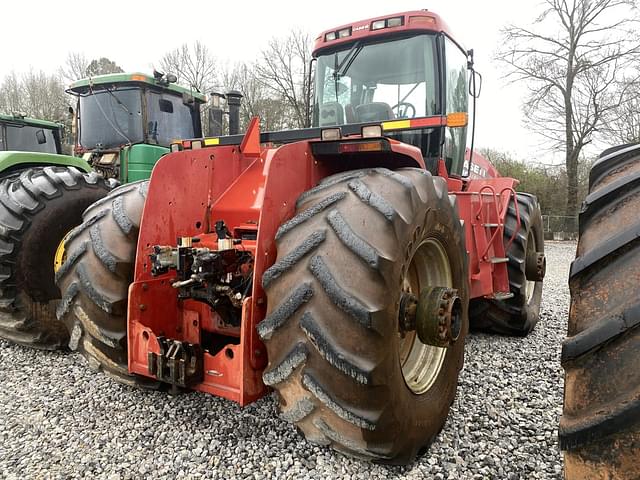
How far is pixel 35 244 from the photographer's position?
396 centimetres

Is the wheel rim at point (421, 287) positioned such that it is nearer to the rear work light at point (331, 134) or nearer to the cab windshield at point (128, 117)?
the rear work light at point (331, 134)

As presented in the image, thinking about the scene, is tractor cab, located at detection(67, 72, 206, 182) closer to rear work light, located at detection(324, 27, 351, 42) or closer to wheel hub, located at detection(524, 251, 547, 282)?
rear work light, located at detection(324, 27, 351, 42)

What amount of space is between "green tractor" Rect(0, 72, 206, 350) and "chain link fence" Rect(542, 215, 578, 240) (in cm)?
1727

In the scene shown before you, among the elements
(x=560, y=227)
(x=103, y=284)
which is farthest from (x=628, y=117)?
(x=103, y=284)

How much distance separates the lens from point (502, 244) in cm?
443

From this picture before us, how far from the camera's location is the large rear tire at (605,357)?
1.10 metres

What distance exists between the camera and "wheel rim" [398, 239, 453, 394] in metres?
2.65

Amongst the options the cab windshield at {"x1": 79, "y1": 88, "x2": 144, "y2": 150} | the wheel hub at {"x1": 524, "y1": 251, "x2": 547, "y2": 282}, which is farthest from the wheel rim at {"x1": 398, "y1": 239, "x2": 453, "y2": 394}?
the cab windshield at {"x1": 79, "y1": 88, "x2": 144, "y2": 150}

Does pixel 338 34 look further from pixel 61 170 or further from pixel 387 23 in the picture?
pixel 61 170

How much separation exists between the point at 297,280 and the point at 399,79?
274 cm

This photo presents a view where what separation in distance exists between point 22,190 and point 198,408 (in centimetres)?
240

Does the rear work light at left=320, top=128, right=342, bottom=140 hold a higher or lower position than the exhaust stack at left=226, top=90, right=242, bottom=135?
lower

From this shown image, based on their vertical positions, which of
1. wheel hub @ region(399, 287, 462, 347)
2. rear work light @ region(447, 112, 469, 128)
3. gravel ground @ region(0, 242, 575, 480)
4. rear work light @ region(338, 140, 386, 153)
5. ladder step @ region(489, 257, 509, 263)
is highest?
rear work light @ region(447, 112, 469, 128)

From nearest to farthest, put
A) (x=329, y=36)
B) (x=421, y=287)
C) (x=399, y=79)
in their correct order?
(x=421, y=287) → (x=399, y=79) → (x=329, y=36)
